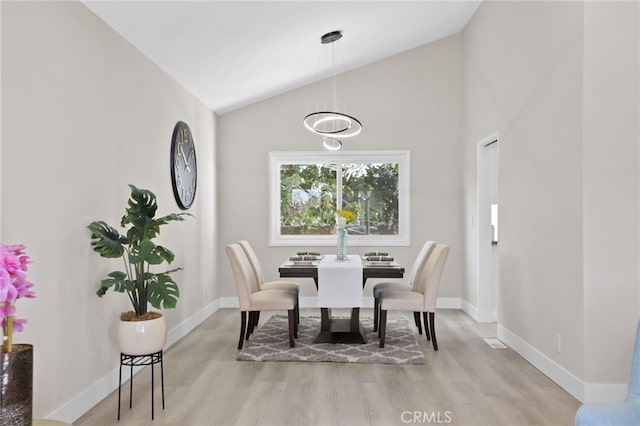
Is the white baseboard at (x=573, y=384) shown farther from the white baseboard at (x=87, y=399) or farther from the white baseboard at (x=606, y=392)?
the white baseboard at (x=87, y=399)

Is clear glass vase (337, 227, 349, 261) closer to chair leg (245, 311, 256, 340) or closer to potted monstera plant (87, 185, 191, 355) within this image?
chair leg (245, 311, 256, 340)

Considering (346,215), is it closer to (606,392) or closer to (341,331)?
(341,331)

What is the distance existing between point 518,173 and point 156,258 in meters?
3.11

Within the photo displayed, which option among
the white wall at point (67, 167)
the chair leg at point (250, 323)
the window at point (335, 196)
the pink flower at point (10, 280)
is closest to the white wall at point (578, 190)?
the window at point (335, 196)

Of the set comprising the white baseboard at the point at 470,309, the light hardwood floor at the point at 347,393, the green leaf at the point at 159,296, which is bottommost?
the light hardwood floor at the point at 347,393

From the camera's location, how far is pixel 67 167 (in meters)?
2.79

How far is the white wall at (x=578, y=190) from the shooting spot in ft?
9.75

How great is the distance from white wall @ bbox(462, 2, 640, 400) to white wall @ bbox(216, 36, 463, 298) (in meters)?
2.05

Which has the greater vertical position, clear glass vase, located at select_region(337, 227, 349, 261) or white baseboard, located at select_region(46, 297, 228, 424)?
clear glass vase, located at select_region(337, 227, 349, 261)

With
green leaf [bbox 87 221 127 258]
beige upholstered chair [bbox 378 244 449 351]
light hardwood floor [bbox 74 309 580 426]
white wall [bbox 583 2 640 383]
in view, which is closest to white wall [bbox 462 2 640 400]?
white wall [bbox 583 2 640 383]

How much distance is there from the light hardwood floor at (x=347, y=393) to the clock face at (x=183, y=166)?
5.12 feet

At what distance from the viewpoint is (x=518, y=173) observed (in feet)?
13.6

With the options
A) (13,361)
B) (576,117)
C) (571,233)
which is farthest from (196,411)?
(576,117)

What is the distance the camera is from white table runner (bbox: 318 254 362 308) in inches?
165
